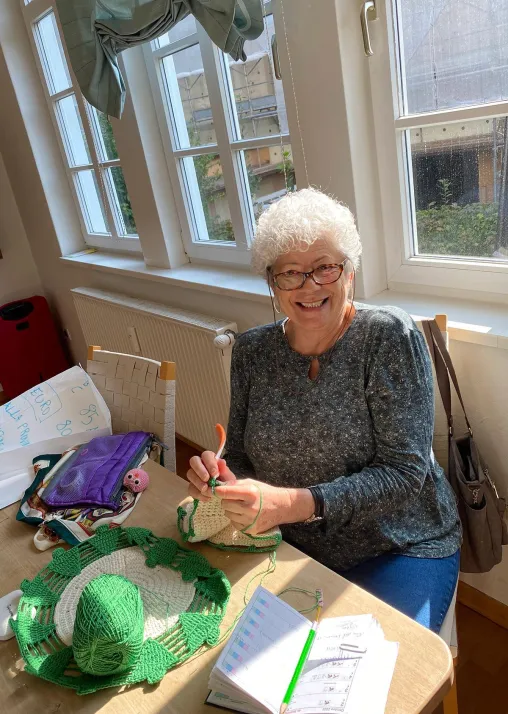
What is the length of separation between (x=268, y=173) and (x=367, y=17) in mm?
674

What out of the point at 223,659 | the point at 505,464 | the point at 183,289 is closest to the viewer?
the point at 223,659

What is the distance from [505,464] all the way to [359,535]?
48 centimetres

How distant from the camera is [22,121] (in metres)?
3.28

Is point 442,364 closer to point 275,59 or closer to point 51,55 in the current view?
point 275,59

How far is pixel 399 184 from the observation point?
5.29 feet

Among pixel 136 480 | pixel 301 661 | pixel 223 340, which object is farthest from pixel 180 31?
pixel 301 661

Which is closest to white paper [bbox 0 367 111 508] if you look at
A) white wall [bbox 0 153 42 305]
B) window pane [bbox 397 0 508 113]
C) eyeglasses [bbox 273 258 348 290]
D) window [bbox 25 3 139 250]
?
eyeglasses [bbox 273 258 348 290]

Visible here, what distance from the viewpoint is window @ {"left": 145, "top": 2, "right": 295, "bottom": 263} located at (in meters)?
1.97

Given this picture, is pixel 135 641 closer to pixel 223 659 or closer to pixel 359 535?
pixel 223 659

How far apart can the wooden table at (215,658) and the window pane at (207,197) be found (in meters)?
1.69

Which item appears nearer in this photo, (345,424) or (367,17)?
(345,424)

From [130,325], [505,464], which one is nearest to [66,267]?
[130,325]

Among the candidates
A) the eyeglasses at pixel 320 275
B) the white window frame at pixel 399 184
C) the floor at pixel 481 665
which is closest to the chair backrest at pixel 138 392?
the eyeglasses at pixel 320 275

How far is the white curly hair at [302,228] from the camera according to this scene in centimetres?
119
